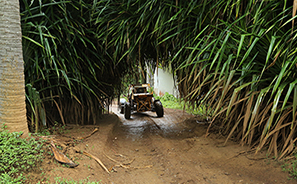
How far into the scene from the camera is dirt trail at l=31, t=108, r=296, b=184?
110 inches

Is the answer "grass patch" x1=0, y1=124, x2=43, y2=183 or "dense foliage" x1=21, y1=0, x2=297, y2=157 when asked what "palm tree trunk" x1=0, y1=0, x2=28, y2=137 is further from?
"dense foliage" x1=21, y1=0, x2=297, y2=157

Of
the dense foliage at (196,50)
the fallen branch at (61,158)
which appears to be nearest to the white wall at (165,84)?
the dense foliage at (196,50)

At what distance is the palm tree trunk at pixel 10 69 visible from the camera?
8.51ft

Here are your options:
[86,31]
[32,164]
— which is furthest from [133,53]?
[32,164]

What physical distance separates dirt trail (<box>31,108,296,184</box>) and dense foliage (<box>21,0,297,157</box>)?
31cm

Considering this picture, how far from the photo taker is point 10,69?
262cm

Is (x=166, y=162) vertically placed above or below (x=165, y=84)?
below

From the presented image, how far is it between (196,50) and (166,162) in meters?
1.93

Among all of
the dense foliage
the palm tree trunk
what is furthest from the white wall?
the palm tree trunk

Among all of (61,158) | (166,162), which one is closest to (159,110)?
(166,162)

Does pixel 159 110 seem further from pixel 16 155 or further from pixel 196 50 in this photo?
pixel 16 155

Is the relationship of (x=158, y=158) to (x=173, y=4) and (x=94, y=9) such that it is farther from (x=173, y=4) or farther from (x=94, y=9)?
(x=94, y=9)

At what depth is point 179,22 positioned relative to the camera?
3.79 m

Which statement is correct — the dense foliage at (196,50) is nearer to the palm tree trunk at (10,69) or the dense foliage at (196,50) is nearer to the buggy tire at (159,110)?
the palm tree trunk at (10,69)
